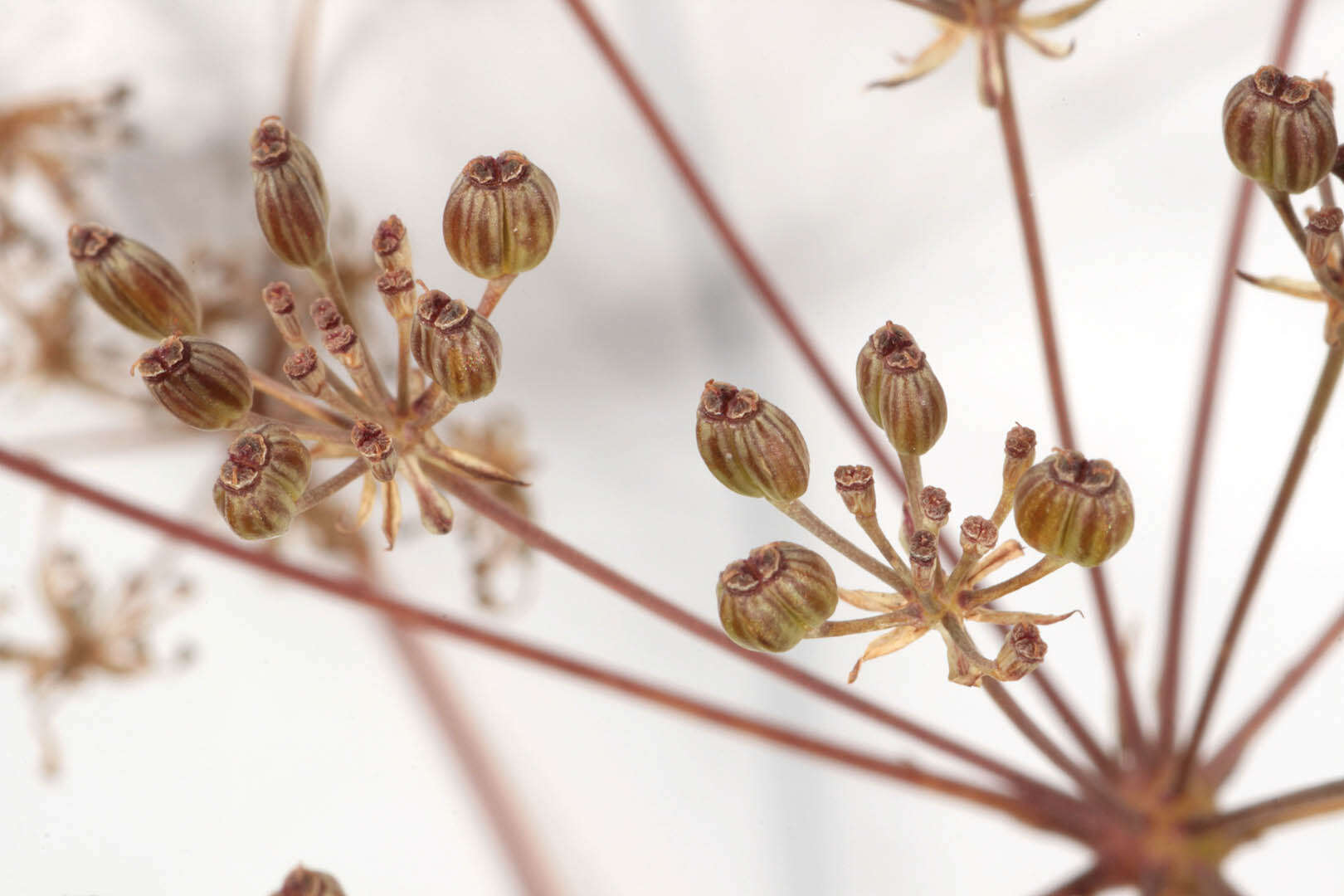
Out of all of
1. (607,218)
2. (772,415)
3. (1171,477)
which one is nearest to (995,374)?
(1171,477)

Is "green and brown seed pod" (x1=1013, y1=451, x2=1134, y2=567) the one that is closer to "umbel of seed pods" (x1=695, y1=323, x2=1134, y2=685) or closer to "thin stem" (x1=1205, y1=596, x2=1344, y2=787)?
"umbel of seed pods" (x1=695, y1=323, x2=1134, y2=685)

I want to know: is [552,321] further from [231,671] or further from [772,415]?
[772,415]

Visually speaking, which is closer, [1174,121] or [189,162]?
[1174,121]

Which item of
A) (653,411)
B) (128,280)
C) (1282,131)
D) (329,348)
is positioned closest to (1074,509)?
(1282,131)

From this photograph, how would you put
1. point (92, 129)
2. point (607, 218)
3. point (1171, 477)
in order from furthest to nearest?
point (607, 218), point (1171, 477), point (92, 129)

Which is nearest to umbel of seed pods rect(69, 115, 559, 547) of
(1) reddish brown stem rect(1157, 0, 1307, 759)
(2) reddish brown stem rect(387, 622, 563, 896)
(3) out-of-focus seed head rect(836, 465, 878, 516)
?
(3) out-of-focus seed head rect(836, 465, 878, 516)

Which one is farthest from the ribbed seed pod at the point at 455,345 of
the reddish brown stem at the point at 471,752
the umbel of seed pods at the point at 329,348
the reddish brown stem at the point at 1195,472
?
the reddish brown stem at the point at 471,752
